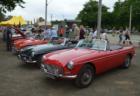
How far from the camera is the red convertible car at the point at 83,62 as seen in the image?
749 cm

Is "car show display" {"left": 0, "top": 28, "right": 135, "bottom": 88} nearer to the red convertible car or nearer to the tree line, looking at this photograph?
the red convertible car

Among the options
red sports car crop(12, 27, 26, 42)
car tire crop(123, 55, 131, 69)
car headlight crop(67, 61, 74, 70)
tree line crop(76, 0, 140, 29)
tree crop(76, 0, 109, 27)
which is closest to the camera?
car headlight crop(67, 61, 74, 70)

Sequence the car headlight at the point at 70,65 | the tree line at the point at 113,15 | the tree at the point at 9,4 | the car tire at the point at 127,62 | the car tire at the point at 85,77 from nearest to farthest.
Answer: the car headlight at the point at 70,65 → the car tire at the point at 85,77 → the car tire at the point at 127,62 → the tree at the point at 9,4 → the tree line at the point at 113,15

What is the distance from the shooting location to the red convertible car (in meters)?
7.49

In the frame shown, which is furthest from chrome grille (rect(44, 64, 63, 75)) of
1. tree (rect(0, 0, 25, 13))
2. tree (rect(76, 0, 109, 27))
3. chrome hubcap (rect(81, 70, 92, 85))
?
tree (rect(76, 0, 109, 27))

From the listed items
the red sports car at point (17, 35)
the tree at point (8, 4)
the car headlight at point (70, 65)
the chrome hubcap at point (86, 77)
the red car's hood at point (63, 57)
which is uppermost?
the tree at point (8, 4)

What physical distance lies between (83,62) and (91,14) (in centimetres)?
8926

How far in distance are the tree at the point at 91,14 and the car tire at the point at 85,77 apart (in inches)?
3276

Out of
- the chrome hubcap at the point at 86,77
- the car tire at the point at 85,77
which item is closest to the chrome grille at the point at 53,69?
the car tire at the point at 85,77

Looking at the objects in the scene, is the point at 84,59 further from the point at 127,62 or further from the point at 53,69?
the point at 127,62

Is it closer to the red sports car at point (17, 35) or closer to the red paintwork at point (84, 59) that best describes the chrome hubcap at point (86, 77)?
the red paintwork at point (84, 59)

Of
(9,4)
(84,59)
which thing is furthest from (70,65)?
(9,4)

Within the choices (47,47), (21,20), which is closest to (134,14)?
(21,20)

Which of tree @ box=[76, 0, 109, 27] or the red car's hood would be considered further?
tree @ box=[76, 0, 109, 27]
